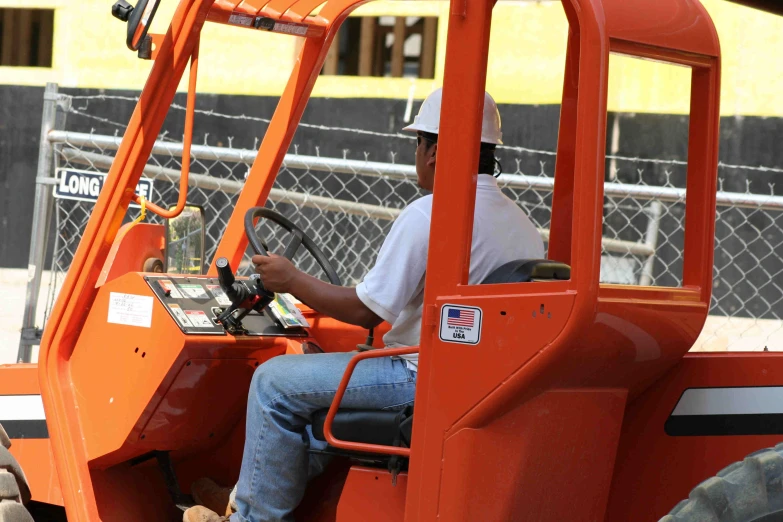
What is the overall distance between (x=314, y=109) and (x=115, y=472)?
728 cm

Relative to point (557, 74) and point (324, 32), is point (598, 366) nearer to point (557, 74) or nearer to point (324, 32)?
point (324, 32)

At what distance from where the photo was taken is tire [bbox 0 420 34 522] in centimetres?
309

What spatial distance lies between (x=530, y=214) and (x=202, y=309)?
5805mm

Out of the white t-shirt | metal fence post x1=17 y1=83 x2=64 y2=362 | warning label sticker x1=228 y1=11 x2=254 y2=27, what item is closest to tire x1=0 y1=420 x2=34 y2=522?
the white t-shirt

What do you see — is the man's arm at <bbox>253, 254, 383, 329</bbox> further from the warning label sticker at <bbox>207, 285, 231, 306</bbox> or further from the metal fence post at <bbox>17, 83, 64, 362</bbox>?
the metal fence post at <bbox>17, 83, 64, 362</bbox>

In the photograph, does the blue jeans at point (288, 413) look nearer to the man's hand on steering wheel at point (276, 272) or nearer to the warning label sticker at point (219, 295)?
the man's hand on steering wheel at point (276, 272)

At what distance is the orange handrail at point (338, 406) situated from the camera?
2697 millimetres

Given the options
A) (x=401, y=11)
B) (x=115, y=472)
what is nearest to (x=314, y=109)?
(x=401, y=11)

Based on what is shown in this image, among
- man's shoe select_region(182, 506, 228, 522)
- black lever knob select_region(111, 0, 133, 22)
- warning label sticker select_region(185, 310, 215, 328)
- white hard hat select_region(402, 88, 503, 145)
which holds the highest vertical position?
black lever knob select_region(111, 0, 133, 22)

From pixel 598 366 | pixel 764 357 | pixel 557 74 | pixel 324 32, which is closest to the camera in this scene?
pixel 598 366

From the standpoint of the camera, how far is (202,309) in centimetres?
343

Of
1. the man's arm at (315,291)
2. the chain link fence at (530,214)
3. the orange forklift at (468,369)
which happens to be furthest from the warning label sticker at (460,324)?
the chain link fence at (530,214)

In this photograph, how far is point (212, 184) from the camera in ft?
19.4

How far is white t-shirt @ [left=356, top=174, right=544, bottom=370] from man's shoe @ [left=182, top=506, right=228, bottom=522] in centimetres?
103
